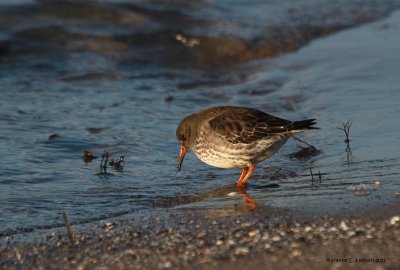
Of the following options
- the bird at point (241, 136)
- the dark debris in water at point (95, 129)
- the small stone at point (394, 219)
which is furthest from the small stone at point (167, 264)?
the dark debris in water at point (95, 129)

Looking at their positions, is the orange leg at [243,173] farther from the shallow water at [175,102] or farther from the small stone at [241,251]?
the small stone at [241,251]

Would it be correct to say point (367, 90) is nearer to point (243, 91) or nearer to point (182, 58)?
point (243, 91)

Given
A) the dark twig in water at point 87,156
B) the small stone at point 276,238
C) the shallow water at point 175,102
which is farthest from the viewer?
the dark twig in water at point 87,156

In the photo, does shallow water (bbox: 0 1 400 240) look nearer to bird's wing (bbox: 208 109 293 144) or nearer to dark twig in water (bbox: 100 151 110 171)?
dark twig in water (bbox: 100 151 110 171)

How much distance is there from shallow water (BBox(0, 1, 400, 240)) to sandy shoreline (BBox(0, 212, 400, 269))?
426 millimetres

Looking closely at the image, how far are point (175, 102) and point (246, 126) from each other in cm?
395

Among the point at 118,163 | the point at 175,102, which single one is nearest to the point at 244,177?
the point at 118,163

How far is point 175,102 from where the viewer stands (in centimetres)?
1188

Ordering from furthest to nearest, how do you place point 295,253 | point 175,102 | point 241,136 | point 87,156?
point 175,102 < point 87,156 < point 241,136 < point 295,253

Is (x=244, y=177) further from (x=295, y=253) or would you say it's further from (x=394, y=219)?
(x=295, y=253)

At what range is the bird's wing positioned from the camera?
796 cm

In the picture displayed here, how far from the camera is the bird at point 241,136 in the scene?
796cm

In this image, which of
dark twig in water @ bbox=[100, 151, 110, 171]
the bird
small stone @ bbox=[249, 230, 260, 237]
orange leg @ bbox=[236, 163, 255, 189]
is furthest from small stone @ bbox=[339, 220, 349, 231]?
dark twig in water @ bbox=[100, 151, 110, 171]

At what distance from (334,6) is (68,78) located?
678 cm
